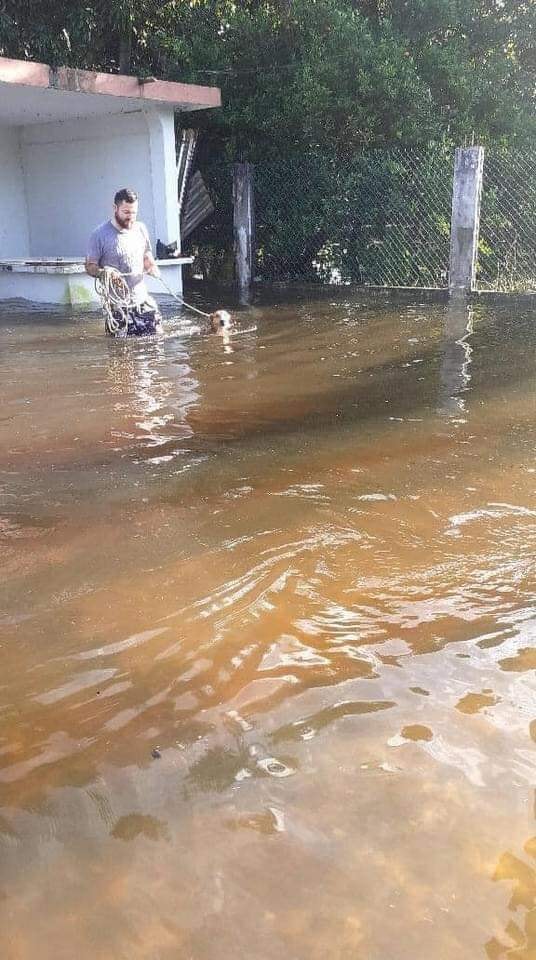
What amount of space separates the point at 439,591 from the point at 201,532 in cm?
110

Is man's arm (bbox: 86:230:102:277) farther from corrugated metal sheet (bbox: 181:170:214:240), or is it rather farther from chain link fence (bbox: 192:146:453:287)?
chain link fence (bbox: 192:146:453:287)

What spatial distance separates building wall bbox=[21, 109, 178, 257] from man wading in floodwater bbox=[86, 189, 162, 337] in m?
4.10

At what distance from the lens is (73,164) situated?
13.5 meters

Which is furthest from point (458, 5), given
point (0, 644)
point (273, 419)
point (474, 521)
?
point (0, 644)

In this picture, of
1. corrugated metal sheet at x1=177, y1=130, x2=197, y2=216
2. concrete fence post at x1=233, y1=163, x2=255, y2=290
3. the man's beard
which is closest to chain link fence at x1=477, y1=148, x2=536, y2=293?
concrete fence post at x1=233, y1=163, x2=255, y2=290

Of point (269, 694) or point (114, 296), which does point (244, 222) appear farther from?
point (269, 694)

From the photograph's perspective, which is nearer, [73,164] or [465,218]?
[465,218]

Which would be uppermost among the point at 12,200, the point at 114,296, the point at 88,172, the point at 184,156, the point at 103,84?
the point at 103,84

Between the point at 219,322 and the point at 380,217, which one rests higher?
the point at 380,217

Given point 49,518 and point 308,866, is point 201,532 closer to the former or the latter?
point 49,518

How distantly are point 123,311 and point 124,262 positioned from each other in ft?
1.66

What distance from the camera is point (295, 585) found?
3014mm

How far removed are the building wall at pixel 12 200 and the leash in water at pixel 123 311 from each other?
6688mm

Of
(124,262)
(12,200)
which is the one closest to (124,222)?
(124,262)
